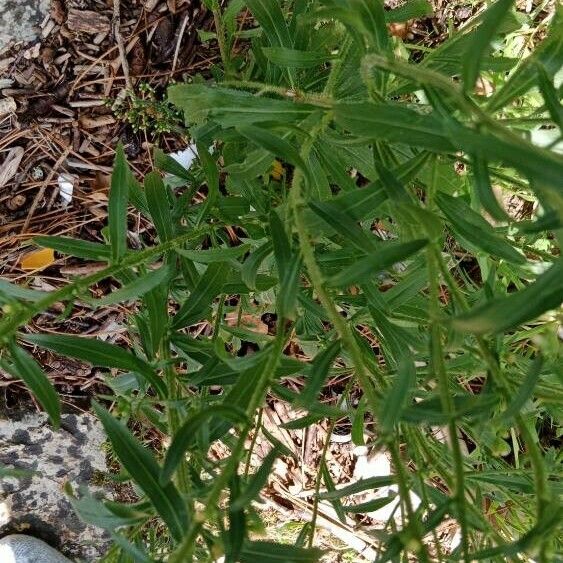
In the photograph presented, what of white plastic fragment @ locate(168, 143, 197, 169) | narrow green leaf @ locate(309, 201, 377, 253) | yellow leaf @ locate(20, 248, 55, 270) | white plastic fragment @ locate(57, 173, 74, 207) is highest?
white plastic fragment @ locate(168, 143, 197, 169)

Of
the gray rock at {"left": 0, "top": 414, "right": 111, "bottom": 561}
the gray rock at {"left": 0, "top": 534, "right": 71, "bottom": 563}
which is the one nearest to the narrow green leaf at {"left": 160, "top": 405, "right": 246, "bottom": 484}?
the gray rock at {"left": 0, "top": 414, "right": 111, "bottom": 561}

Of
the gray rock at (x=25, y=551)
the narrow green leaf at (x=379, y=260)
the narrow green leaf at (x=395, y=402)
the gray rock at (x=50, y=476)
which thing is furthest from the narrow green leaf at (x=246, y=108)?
the gray rock at (x=25, y=551)

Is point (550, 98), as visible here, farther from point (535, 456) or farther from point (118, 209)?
point (118, 209)

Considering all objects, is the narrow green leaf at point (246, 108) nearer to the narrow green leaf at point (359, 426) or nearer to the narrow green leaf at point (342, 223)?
the narrow green leaf at point (342, 223)

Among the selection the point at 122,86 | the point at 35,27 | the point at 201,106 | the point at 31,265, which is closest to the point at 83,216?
the point at 31,265

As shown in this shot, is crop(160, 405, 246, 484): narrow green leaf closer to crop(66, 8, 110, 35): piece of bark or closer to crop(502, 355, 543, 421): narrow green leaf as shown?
crop(502, 355, 543, 421): narrow green leaf

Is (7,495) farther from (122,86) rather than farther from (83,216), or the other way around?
(122,86)
